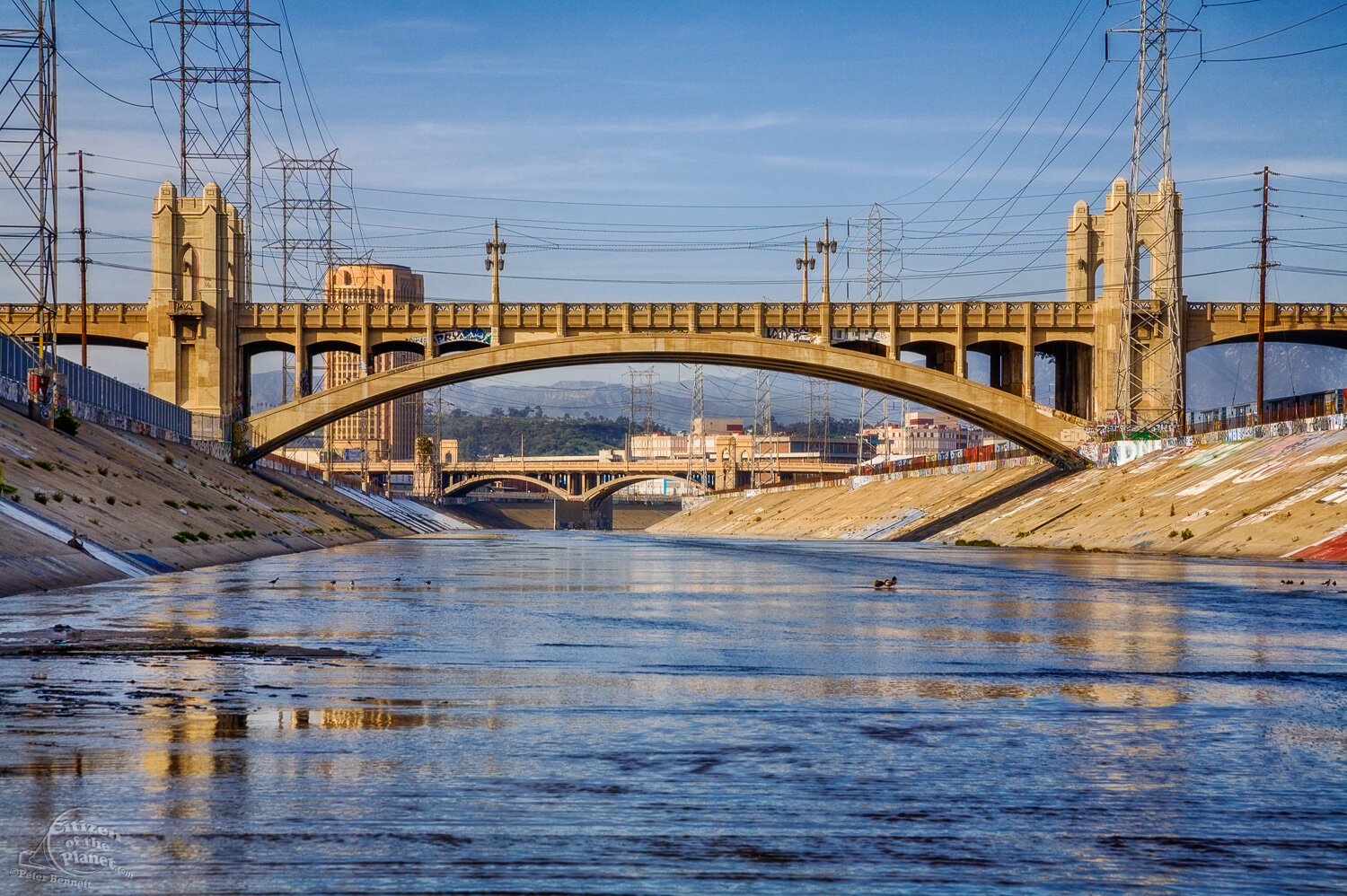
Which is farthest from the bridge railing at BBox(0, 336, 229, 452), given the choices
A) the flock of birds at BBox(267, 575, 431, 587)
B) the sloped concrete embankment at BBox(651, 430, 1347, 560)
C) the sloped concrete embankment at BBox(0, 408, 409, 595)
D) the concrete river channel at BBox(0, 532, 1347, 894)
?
the sloped concrete embankment at BBox(651, 430, 1347, 560)

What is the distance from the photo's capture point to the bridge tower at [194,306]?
85812mm

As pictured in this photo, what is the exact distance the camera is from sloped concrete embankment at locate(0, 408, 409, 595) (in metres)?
28.9

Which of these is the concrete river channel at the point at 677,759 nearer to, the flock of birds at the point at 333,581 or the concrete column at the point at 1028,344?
the flock of birds at the point at 333,581

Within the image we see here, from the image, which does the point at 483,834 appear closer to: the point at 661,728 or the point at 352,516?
the point at 661,728

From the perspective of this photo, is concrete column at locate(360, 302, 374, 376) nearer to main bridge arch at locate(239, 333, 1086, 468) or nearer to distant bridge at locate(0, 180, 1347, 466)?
distant bridge at locate(0, 180, 1347, 466)

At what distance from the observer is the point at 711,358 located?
8694 cm

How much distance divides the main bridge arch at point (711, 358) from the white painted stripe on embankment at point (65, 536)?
50783 mm

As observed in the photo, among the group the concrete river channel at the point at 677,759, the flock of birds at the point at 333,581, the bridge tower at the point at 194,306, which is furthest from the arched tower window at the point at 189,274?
the concrete river channel at the point at 677,759

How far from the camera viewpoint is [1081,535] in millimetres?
62000

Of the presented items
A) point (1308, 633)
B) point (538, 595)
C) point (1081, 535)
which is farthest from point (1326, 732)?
point (1081, 535)

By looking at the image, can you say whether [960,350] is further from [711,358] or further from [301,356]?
[301,356]

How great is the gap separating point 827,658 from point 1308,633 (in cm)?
804

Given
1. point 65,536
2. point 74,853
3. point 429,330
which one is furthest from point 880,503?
Result: point 74,853

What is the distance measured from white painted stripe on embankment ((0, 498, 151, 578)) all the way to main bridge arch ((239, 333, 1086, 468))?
50.8 metres
